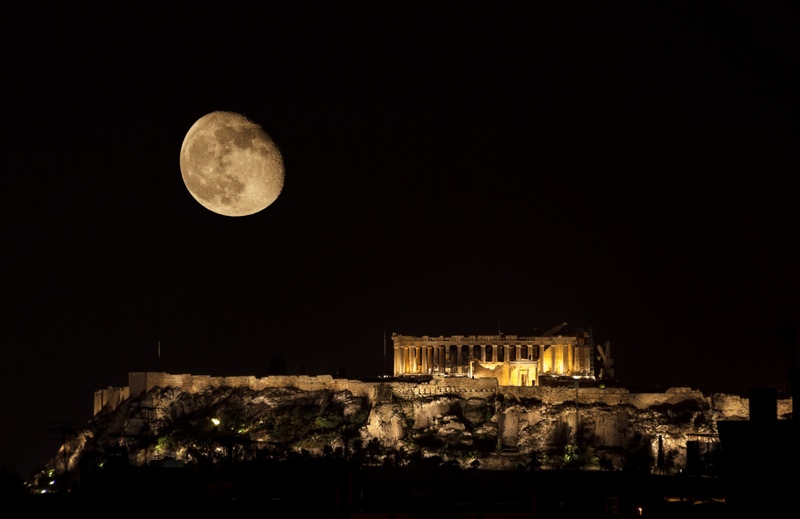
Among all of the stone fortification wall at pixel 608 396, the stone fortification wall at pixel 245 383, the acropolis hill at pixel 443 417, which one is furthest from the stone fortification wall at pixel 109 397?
the stone fortification wall at pixel 608 396

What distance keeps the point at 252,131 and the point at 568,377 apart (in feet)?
124

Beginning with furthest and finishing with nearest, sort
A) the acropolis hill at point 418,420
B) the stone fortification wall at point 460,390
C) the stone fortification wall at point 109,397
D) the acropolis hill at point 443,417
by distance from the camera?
the stone fortification wall at point 109,397, the stone fortification wall at point 460,390, the acropolis hill at point 443,417, the acropolis hill at point 418,420

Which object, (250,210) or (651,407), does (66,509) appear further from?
(651,407)

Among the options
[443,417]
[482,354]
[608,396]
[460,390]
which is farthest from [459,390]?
[482,354]

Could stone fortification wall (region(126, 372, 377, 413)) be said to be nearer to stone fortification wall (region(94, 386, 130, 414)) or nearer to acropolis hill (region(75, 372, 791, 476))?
acropolis hill (region(75, 372, 791, 476))

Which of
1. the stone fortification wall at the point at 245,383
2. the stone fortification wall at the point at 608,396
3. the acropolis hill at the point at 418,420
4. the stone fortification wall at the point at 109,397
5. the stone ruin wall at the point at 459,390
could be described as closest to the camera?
the acropolis hill at the point at 418,420

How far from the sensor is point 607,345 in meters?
105

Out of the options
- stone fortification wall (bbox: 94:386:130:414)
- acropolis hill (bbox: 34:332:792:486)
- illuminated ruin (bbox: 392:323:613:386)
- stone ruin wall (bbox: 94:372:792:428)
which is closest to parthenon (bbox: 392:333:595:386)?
illuminated ruin (bbox: 392:323:613:386)

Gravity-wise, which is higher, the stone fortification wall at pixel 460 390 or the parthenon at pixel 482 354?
the parthenon at pixel 482 354

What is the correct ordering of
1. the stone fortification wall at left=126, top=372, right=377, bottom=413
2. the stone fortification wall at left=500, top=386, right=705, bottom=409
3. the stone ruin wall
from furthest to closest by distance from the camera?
the stone fortification wall at left=126, top=372, right=377, bottom=413
the stone fortification wall at left=500, top=386, right=705, bottom=409
the stone ruin wall

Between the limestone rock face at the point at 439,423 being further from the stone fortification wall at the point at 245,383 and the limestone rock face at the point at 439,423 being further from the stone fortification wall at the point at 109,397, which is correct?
the stone fortification wall at the point at 109,397

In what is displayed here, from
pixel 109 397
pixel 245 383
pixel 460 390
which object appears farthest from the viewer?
pixel 109 397

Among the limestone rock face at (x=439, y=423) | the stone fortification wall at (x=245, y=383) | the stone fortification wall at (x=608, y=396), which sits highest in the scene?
the stone fortification wall at (x=245, y=383)

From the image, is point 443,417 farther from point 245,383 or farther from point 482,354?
point 482,354
